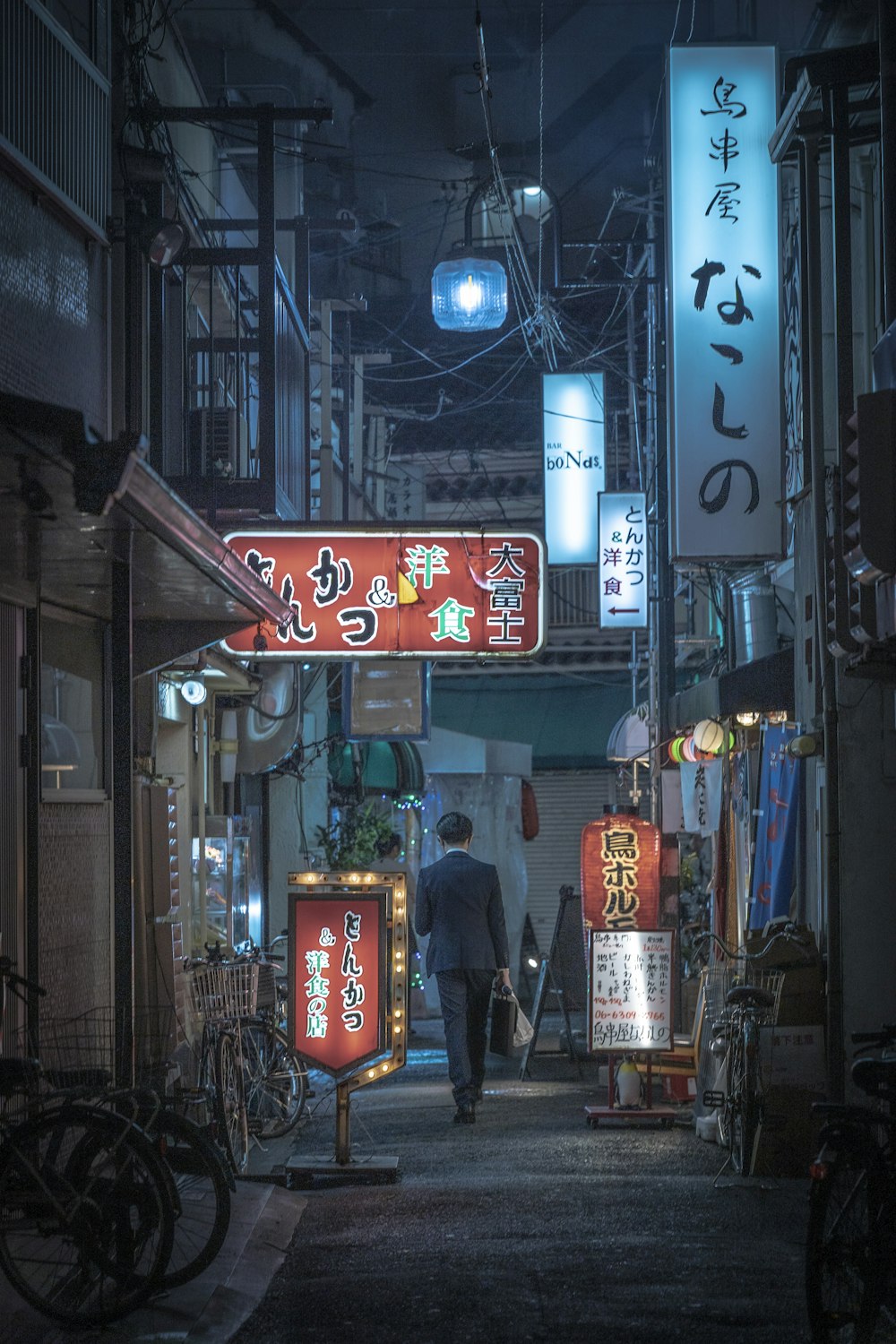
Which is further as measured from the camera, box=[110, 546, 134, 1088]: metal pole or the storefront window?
the storefront window

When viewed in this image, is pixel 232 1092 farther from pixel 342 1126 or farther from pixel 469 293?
pixel 469 293

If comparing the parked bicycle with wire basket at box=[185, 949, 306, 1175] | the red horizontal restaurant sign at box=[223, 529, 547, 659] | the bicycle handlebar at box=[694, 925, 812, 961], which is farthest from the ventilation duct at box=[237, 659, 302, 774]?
the bicycle handlebar at box=[694, 925, 812, 961]

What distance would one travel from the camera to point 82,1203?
6.51m

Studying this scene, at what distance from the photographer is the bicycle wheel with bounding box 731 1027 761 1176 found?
1044 centimetres

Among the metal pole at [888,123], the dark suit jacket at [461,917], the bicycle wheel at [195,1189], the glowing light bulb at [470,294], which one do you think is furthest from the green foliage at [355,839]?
the bicycle wheel at [195,1189]

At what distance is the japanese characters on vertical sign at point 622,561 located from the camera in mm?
21375

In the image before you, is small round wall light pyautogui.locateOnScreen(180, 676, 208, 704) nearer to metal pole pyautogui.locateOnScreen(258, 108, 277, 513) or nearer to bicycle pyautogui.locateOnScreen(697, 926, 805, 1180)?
metal pole pyautogui.locateOnScreen(258, 108, 277, 513)

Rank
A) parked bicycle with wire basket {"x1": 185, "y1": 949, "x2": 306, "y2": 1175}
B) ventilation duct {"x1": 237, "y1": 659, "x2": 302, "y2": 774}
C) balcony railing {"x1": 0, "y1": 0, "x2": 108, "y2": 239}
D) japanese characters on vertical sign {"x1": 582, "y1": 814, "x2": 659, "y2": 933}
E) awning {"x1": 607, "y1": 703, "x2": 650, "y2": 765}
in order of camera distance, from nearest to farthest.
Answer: balcony railing {"x1": 0, "y1": 0, "x2": 108, "y2": 239}, parked bicycle with wire basket {"x1": 185, "y1": 949, "x2": 306, "y2": 1175}, japanese characters on vertical sign {"x1": 582, "y1": 814, "x2": 659, "y2": 933}, ventilation duct {"x1": 237, "y1": 659, "x2": 302, "y2": 774}, awning {"x1": 607, "y1": 703, "x2": 650, "y2": 765}

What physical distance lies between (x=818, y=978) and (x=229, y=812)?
9.11 m

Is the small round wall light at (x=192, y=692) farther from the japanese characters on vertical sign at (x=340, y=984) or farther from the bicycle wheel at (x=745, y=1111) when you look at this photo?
the bicycle wheel at (x=745, y=1111)

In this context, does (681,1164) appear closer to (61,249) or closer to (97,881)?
(97,881)

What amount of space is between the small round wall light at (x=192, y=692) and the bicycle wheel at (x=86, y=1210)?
8.22 metres

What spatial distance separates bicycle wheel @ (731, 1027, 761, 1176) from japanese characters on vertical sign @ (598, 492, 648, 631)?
11.2 m

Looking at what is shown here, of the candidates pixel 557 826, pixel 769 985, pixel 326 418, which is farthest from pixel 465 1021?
pixel 557 826
